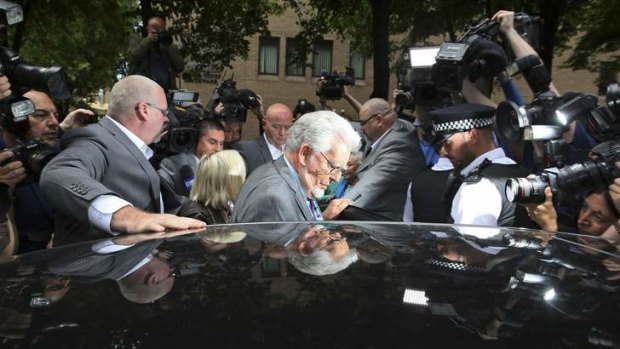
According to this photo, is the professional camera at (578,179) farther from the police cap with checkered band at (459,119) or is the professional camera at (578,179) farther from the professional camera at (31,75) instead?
the professional camera at (31,75)

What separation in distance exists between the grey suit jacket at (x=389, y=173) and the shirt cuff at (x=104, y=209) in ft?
7.81

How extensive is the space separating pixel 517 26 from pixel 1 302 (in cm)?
418

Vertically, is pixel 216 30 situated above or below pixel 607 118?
above

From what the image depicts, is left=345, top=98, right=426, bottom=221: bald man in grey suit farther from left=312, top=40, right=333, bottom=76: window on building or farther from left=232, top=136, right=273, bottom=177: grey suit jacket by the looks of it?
left=312, top=40, right=333, bottom=76: window on building

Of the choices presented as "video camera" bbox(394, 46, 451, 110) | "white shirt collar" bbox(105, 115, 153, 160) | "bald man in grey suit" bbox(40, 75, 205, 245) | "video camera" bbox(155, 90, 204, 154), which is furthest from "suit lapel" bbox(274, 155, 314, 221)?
"video camera" bbox(394, 46, 451, 110)

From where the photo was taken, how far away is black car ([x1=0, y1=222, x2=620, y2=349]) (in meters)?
1.17

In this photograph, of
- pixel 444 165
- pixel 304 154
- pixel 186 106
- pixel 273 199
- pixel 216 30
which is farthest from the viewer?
pixel 216 30

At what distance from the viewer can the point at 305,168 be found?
3.13 metres

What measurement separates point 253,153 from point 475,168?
2.70 meters

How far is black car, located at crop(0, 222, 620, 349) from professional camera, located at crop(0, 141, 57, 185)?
146cm

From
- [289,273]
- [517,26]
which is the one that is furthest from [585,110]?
[289,273]

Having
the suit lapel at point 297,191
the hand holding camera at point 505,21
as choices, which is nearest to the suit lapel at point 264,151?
the hand holding camera at point 505,21

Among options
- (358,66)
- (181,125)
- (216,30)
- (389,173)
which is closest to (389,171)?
(389,173)

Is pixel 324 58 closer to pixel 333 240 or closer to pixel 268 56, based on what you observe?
pixel 268 56
